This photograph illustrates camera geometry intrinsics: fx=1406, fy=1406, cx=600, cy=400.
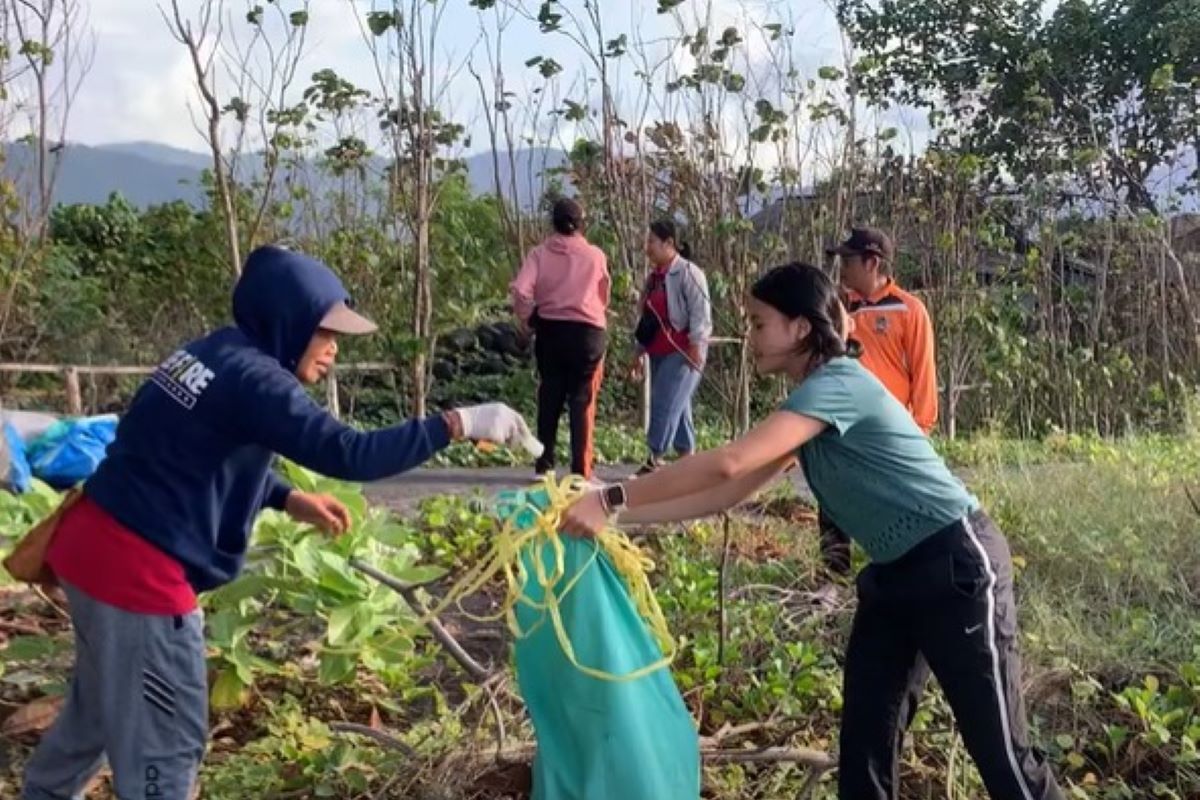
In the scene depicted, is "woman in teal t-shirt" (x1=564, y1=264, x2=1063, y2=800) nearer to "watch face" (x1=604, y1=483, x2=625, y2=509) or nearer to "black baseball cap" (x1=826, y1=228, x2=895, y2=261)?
"watch face" (x1=604, y1=483, x2=625, y2=509)

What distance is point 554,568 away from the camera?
129 inches

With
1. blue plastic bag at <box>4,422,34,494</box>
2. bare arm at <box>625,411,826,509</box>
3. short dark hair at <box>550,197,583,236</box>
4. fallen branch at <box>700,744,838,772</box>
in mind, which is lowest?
fallen branch at <box>700,744,838,772</box>

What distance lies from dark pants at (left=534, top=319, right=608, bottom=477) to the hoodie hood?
16.1 ft

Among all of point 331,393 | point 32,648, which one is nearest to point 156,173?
point 331,393

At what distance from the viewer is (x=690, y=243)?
40.6ft

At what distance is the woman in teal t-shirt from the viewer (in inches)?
124

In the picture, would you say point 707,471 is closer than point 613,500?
Yes

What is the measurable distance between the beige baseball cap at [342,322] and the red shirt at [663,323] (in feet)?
17.4

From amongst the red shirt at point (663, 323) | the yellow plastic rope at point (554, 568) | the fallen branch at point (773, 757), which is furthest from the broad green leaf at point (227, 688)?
the red shirt at point (663, 323)

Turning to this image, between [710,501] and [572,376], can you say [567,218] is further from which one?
[710,501]

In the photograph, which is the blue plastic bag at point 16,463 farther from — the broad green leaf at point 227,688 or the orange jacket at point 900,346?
the orange jacket at point 900,346

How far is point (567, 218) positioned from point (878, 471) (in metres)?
4.94

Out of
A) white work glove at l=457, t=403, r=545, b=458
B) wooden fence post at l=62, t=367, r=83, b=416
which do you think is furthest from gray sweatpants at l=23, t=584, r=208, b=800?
wooden fence post at l=62, t=367, r=83, b=416

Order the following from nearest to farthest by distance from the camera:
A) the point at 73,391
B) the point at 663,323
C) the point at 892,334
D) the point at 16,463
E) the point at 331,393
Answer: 1. the point at 892,334
2. the point at 16,463
3. the point at 663,323
4. the point at 73,391
5. the point at 331,393
